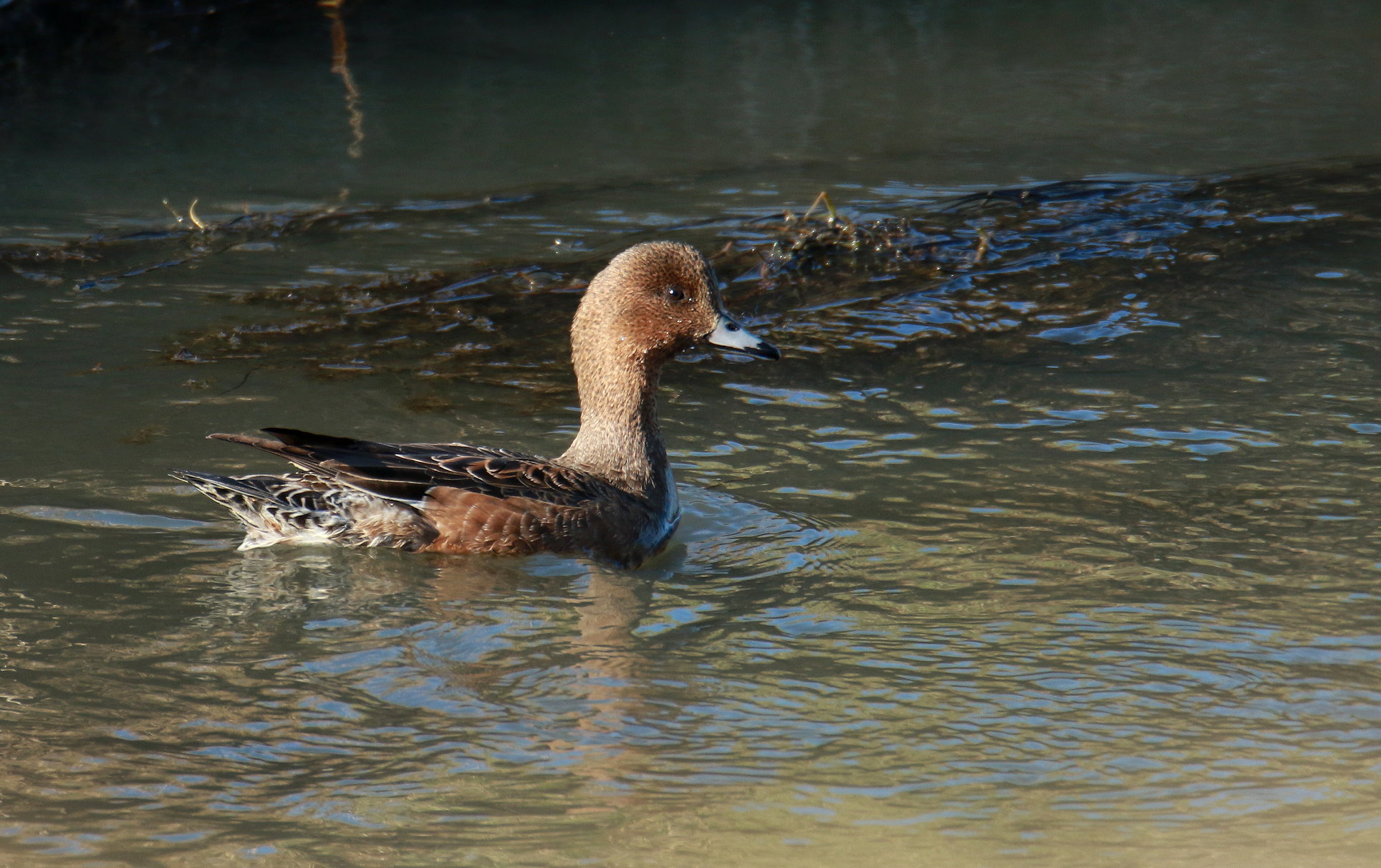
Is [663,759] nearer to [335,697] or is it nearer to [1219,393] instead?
[335,697]

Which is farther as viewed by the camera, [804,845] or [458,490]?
[458,490]

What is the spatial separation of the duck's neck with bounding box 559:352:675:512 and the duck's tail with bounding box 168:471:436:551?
843 millimetres

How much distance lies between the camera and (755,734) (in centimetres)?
480

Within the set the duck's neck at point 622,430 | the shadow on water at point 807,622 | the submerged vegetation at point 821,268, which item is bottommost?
the shadow on water at point 807,622

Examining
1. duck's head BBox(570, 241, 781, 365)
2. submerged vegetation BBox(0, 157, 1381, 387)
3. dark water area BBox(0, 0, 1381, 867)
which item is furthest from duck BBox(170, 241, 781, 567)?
submerged vegetation BBox(0, 157, 1381, 387)

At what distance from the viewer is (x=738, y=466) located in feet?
24.5

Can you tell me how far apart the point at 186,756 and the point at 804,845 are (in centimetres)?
186

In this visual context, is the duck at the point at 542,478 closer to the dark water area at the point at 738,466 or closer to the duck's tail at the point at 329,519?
the duck's tail at the point at 329,519

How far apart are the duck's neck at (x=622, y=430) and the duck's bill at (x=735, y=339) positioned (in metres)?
0.34

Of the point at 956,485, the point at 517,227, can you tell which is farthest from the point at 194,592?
the point at 517,227

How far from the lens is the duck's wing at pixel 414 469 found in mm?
6230

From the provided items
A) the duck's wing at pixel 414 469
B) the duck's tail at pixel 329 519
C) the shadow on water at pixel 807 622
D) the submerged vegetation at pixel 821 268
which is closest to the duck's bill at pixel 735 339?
the shadow on water at pixel 807 622

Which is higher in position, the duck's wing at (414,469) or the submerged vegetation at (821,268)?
the submerged vegetation at (821,268)

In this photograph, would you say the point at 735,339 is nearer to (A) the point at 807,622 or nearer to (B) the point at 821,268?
(A) the point at 807,622
